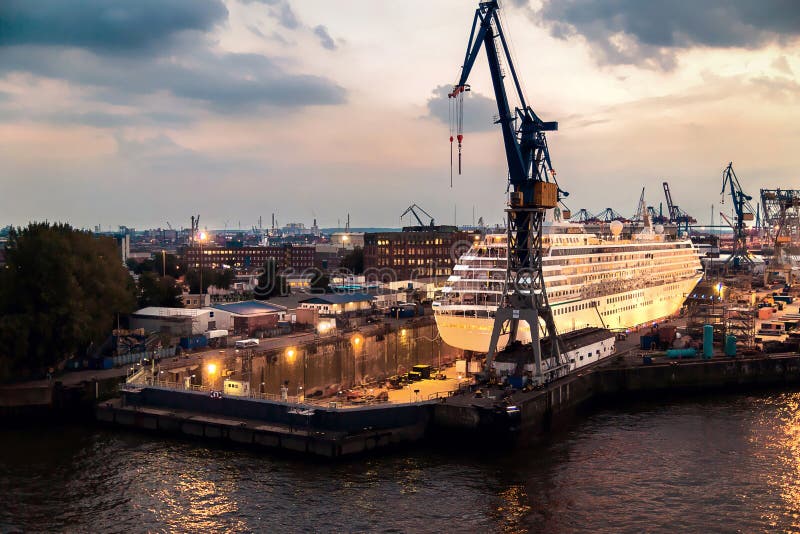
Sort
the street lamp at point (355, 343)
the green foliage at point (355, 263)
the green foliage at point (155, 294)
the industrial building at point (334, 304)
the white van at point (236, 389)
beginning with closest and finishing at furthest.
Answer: the white van at point (236, 389) → the street lamp at point (355, 343) → the industrial building at point (334, 304) → the green foliage at point (155, 294) → the green foliage at point (355, 263)

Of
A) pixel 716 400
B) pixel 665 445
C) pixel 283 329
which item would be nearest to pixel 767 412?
pixel 716 400

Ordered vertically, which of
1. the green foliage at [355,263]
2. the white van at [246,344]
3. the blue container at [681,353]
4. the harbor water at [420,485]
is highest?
the green foliage at [355,263]

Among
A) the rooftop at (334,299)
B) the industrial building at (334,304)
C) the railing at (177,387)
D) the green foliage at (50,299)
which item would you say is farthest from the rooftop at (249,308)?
the railing at (177,387)

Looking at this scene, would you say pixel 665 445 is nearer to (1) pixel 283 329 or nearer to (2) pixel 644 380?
(2) pixel 644 380

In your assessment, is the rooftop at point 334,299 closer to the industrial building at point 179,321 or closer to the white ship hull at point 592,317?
the industrial building at point 179,321

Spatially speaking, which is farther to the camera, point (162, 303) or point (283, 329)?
point (162, 303)

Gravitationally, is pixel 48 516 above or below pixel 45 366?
below

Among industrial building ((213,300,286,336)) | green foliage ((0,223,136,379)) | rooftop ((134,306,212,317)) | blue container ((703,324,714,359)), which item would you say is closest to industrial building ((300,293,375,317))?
industrial building ((213,300,286,336))
